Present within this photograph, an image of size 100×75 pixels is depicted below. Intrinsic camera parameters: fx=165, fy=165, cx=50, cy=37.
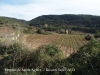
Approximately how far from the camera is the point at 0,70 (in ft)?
26.4

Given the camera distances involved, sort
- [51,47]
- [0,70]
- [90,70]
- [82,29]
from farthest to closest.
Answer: [82,29], [51,47], [0,70], [90,70]

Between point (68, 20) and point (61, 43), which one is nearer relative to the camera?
point (61, 43)

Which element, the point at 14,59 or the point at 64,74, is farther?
the point at 14,59

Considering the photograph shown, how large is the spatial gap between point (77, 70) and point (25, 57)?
289 cm

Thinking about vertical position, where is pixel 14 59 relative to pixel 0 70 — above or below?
above

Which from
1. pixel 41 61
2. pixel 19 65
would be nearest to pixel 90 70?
pixel 41 61

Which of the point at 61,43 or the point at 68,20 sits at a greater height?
the point at 68,20

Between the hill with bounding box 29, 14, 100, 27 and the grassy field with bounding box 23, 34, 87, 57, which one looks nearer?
the grassy field with bounding box 23, 34, 87, 57

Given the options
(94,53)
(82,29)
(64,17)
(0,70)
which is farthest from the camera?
(64,17)

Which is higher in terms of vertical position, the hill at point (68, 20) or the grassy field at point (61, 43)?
the hill at point (68, 20)

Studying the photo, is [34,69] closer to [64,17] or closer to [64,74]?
[64,74]

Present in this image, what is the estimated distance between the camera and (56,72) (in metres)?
6.98

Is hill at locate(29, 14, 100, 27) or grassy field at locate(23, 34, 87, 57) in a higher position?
hill at locate(29, 14, 100, 27)

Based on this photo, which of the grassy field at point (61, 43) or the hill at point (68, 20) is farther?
the hill at point (68, 20)
